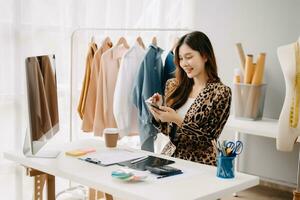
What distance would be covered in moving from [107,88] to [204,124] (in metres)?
1.03

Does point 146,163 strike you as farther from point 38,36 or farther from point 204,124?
point 38,36

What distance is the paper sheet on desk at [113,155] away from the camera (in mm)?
2027

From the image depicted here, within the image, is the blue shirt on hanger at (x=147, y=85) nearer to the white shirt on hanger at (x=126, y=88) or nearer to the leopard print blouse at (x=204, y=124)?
the white shirt on hanger at (x=126, y=88)

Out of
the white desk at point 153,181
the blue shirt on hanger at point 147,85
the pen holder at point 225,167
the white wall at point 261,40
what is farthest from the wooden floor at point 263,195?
the pen holder at point 225,167

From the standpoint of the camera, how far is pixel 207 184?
173 centimetres

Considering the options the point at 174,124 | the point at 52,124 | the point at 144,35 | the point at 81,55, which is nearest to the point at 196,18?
the point at 144,35

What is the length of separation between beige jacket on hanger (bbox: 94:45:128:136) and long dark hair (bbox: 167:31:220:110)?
2.44 feet

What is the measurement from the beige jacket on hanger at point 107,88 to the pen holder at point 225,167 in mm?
1463

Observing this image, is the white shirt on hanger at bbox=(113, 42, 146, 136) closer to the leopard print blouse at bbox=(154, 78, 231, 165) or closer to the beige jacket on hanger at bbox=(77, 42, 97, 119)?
the beige jacket on hanger at bbox=(77, 42, 97, 119)

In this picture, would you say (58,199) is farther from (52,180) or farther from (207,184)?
(207,184)

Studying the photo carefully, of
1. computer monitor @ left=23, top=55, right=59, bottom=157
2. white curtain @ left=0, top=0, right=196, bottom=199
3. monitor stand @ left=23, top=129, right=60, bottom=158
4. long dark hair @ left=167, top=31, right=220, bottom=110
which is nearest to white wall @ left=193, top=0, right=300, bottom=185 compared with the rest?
white curtain @ left=0, top=0, right=196, bottom=199

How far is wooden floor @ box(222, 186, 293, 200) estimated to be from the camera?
12.1 feet

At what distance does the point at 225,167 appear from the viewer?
1.82 m

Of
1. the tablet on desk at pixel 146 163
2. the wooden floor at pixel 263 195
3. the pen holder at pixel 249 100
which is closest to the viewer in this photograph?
the tablet on desk at pixel 146 163
